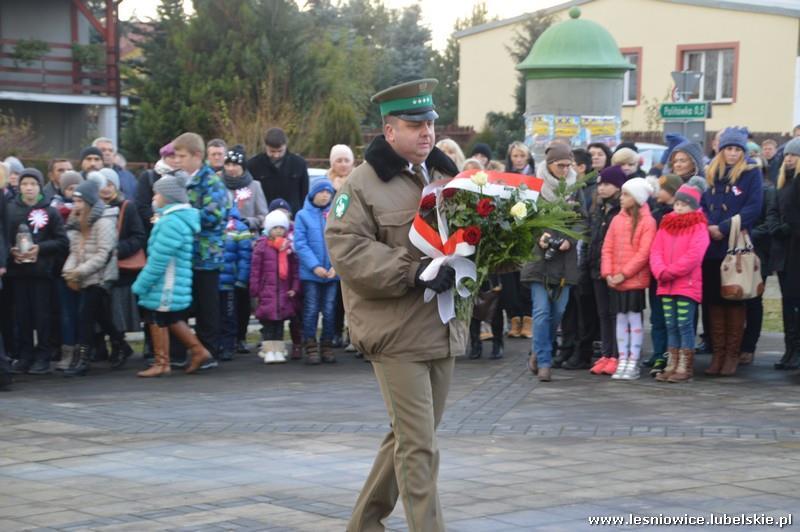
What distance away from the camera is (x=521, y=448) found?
8586mm

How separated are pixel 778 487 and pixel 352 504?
2366 millimetres

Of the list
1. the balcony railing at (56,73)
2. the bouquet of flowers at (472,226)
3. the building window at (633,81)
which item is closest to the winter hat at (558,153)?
the bouquet of flowers at (472,226)

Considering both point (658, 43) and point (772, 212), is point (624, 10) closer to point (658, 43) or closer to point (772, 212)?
point (658, 43)

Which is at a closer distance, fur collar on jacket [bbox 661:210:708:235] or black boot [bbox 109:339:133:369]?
fur collar on jacket [bbox 661:210:708:235]

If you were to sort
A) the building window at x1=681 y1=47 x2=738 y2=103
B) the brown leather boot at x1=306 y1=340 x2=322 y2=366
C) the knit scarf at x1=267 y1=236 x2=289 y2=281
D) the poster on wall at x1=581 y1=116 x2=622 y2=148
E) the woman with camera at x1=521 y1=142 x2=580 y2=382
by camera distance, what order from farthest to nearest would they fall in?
the building window at x1=681 y1=47 x2=738 y2=103 < the poster on wall at x1=581 y1=116 x2=622 y2=148 < the brown leather boot at x1=306 y1=340 x2=322 y2=366 < the knit scarf at x1=267 y1=236 x2=289 y2=281 < the woman with camera at x1=521 y1=142 x2=580 y2=382

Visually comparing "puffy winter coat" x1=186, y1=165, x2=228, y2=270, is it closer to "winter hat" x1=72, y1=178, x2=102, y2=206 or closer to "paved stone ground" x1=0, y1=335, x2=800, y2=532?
"winter hat" x1=72, y1=178, x2=102, y2=206

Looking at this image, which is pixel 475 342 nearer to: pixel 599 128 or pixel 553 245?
pixel 553 245

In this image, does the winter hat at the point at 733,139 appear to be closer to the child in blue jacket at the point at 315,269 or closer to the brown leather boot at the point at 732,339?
the brown leather boot at the point at 732,339

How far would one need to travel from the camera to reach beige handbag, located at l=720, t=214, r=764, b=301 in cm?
1156

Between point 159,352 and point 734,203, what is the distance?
5369mm

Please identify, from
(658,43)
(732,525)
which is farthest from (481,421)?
(658,43)

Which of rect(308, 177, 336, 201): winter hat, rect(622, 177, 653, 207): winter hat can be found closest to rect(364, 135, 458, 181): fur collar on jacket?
rect(622, 177, 653, 207): winter hat

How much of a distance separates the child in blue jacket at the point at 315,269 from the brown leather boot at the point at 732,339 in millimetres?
3669

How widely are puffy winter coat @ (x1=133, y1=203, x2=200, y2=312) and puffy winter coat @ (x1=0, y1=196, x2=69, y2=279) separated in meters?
0.90
